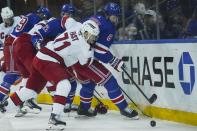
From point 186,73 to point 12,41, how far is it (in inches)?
101

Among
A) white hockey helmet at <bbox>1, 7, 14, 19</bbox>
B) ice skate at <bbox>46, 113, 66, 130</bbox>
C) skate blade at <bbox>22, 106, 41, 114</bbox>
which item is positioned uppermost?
white hockey helmet at <bbox>1, 7, 14, 19</bbox>

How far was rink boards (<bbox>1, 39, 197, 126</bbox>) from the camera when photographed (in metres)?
5.35

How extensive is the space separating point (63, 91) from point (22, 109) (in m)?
1.33

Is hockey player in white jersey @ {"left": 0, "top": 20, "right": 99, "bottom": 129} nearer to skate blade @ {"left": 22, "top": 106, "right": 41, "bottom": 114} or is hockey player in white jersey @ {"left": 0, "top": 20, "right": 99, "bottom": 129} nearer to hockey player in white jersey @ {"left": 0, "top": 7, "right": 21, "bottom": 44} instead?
skate blade @ {"left": 22, "top": 106, "right": 41, "bottom": 114}

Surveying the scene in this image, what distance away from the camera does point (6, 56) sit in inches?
281

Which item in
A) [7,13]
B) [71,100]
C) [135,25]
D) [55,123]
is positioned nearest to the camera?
[55,123]

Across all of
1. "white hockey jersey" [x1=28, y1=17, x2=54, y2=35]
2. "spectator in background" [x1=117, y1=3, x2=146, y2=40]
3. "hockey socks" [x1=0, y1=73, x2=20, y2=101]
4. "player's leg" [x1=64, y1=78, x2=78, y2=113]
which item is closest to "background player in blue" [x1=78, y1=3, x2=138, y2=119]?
"player's leg" [x1=64, y1=78, x2=78, y2=113]

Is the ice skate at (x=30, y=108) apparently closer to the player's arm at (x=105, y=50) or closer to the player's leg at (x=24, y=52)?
the player's leg at (x=24, y=52)

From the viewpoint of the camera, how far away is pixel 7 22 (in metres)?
7.23

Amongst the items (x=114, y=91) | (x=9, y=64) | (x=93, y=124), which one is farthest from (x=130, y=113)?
(x=9, y=64)

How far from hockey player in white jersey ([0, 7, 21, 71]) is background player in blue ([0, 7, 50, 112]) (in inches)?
8.3

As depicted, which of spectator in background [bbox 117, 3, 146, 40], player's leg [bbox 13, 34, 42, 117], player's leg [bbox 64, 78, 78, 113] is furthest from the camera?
spectator in background [bbox 117, 3, 146, 40]

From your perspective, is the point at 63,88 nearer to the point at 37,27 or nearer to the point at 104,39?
the point at 104,39

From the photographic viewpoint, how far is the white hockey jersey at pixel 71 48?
5.29 meters
